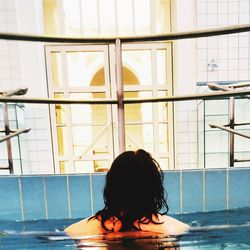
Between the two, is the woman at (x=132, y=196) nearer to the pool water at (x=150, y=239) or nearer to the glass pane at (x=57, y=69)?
the pool water at (x=150, y=239)

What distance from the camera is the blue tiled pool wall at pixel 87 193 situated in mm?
1521

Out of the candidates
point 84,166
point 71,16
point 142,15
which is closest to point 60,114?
point 84,166

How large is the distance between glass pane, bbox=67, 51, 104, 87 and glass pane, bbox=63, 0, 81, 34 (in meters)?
0.37

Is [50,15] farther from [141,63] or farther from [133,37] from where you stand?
[133,37]

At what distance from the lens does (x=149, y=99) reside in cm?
111

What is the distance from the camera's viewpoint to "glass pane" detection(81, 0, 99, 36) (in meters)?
3.97

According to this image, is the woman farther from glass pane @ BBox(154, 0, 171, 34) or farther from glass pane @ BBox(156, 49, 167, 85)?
glass pane @ BBox(154, 0, 171, 34)

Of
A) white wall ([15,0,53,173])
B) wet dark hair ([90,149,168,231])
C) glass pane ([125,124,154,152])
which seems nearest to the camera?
wet dark hair ([90,149,168,231])

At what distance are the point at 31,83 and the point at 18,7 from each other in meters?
1.09

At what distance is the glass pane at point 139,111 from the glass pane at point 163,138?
0.79 feet

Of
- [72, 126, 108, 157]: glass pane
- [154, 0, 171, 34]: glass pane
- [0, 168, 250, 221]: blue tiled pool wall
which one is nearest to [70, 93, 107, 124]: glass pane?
[72, 126, 108, 157]: glass pane

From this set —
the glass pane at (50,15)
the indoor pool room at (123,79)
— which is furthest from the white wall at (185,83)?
the glass pane at (50,15)

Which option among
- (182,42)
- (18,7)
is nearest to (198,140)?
(182,42)

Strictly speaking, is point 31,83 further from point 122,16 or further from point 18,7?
point 122,16
